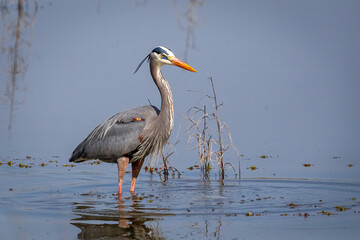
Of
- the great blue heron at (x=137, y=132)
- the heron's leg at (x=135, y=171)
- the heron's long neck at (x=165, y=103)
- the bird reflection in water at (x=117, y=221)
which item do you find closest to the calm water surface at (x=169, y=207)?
the bird reflection in water at (x=117, y=221)

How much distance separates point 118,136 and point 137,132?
0.30m

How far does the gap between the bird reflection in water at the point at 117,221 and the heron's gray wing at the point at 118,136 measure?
3.81ft

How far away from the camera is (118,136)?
9766 mm

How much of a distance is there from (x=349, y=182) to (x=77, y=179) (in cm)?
421

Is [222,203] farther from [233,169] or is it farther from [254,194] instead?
[233,169]

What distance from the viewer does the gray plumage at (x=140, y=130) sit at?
9695 mm

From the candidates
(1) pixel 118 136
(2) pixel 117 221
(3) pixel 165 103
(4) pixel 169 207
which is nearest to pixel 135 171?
(1) pixel 118 136

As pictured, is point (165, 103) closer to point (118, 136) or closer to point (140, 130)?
point (140, 130)

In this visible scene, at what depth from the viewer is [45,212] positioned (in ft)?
26.2

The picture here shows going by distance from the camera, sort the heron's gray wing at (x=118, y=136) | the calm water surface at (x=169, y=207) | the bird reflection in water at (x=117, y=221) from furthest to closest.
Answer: the heron's gray wing at (x=118, y=136) < the calm water surface at (x=169, y=207) < the bird reflection in water at (x=117, y=221)

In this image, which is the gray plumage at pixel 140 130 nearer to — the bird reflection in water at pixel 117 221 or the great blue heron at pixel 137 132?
the great blue heron at pixel 137 132

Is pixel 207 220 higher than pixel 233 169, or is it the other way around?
pixel 233 169

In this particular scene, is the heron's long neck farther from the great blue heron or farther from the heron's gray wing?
the heron's gray wing

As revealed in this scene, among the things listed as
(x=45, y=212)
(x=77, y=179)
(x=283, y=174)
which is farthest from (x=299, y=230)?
(x=77, y=179)
